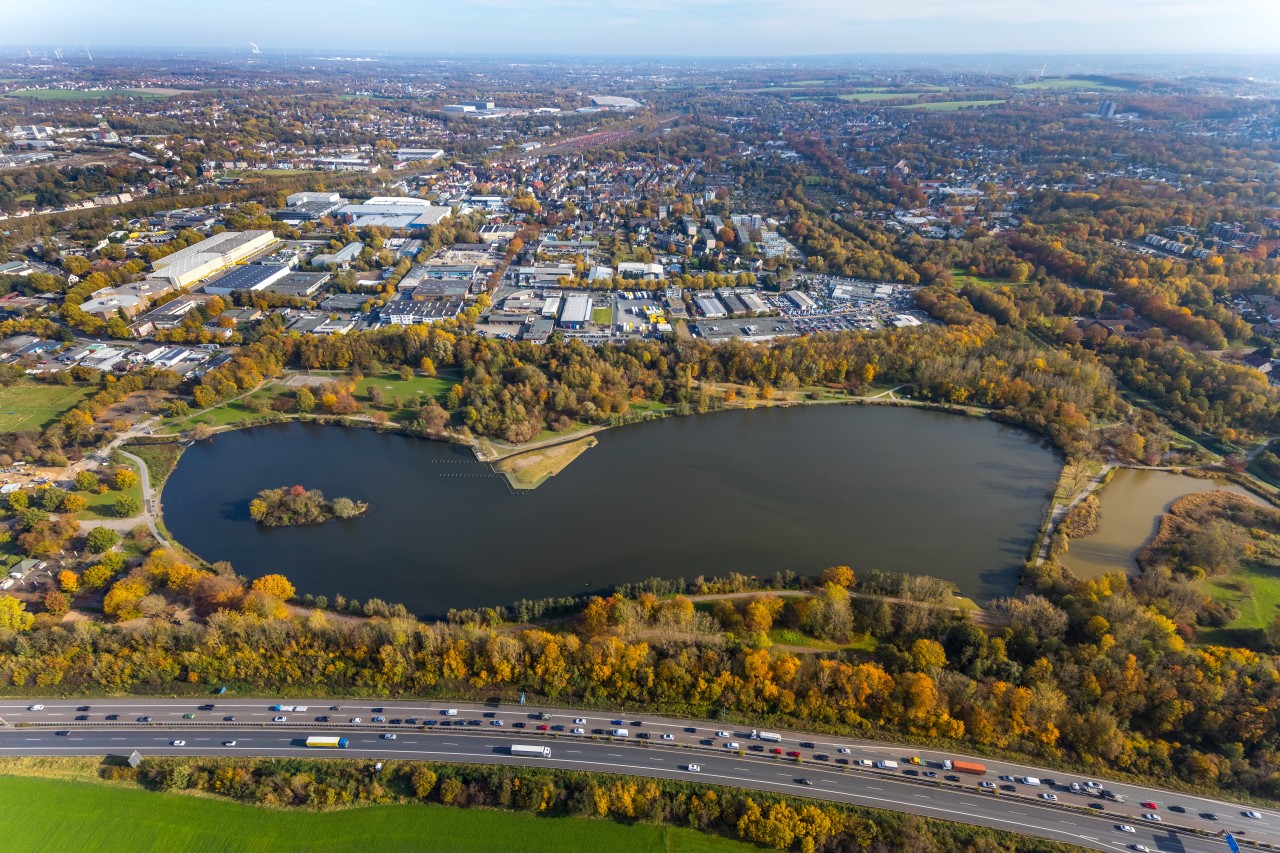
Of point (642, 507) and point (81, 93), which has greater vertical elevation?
point (81, 93)

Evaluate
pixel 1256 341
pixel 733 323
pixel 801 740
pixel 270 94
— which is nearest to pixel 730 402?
pixel 733 323

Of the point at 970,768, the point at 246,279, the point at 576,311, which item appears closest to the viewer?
the point at 970,768

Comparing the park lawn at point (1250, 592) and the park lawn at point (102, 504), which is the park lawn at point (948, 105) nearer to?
the park lawn at point (1250, 592)

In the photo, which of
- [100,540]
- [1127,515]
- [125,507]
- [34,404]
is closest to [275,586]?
[100,540]

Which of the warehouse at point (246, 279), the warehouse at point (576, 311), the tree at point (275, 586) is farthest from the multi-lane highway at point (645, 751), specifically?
the warehouse at point (246, 279)

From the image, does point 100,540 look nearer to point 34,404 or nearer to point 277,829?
point 277,829

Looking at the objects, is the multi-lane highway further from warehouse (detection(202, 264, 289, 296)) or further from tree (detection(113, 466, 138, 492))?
warehouse (detection(202, 264, 289, 296))

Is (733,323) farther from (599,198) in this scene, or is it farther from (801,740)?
(599,198)
